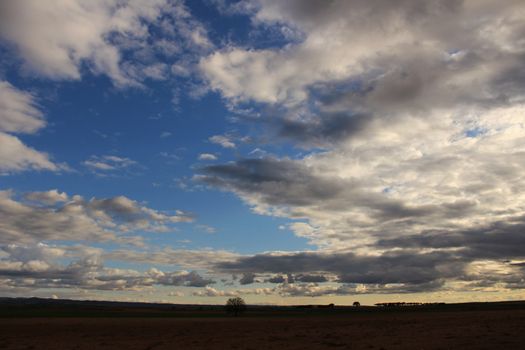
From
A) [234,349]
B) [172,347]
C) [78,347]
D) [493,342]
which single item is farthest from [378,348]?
[78,347]

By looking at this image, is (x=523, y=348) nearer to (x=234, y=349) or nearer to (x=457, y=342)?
(x=457, y=342)

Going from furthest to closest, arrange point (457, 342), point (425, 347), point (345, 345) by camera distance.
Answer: point (345, 345)
point (457, 342)
point (425, 347)

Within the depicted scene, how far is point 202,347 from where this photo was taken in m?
49.7

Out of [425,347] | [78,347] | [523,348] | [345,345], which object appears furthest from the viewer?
[78,347]

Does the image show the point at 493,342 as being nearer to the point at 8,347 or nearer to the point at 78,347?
the point at 78,347

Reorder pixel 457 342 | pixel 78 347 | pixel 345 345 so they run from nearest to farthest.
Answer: pixel 457 342 → pixel 345 345 → pixel 78 347

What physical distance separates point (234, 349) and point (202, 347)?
5418mm

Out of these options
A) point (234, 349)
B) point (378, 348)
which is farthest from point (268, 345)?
point (378, 348)

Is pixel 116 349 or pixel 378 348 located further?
pixel 116 349

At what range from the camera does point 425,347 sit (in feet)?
131

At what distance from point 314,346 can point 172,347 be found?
53.6 ft

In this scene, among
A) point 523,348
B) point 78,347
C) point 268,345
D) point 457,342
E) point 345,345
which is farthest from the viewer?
point 78,347

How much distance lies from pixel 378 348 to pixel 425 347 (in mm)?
4105

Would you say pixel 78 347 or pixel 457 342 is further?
pixel 78 347
